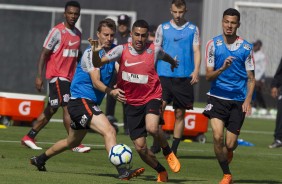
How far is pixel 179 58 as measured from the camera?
1817 cm

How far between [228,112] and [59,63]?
4456 millimetres

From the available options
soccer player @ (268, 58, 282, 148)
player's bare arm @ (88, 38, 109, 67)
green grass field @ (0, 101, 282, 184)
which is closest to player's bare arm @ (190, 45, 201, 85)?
green grass field @ (0, 101, 282, 184)

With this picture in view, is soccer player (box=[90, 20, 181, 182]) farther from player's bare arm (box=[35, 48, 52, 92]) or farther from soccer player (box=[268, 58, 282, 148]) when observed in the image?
soccer player (box=[268, 58, 282, 148])

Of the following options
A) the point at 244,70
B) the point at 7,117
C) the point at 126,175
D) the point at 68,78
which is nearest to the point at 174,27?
the point at 68,78

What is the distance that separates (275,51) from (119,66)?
2685 centimetres

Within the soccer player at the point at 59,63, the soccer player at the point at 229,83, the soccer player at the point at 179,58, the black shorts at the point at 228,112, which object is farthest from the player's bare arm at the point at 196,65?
the black shorts at the point at 228,112

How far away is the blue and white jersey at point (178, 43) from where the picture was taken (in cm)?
1811

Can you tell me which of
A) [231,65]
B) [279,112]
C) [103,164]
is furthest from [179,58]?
[279,112]

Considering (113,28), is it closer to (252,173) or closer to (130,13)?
(252,173)

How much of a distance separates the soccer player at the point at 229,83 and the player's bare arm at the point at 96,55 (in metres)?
1.53

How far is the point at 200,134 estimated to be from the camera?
22547 mm

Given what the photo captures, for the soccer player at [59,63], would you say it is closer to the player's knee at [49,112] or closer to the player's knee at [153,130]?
the player's knee at [49,112]

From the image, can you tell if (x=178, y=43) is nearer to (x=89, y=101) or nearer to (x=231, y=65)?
(x=231, y=65)

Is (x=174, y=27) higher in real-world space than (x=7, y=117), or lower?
higher
